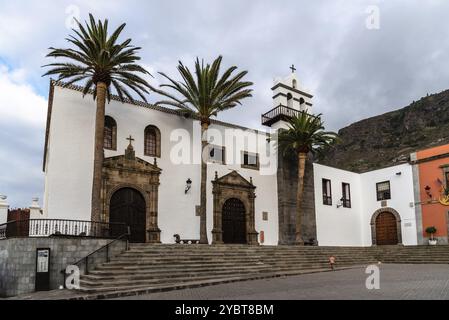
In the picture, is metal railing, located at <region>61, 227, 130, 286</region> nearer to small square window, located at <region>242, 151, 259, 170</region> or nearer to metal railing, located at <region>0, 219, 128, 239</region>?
metal railing, located at <region>0, 219, 128, 239</region>

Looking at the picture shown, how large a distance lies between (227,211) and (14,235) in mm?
11430

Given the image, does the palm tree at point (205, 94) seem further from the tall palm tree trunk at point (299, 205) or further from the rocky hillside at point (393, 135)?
the rocky hillside at point (393, 135)

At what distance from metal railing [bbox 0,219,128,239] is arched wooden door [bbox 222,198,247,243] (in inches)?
237

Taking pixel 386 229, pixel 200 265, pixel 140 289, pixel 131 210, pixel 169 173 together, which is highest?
pixel 169 173

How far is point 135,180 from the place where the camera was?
62.7 feet

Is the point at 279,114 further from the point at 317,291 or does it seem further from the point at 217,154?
the point at 317,291

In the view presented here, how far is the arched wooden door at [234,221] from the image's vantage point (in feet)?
72.8

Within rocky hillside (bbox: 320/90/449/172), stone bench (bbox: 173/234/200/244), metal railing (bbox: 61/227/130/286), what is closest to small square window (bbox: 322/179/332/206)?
stone bench (bbox: 173/234/200/244)

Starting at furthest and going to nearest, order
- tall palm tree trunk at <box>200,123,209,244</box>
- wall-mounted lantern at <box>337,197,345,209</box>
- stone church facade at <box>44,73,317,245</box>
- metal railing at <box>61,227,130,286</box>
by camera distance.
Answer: wall-mounted lantern at <box>337,197,345,209</box> → tall palm tree trunk at <box>200,123,209,244</box> → stone church facade at <box>44,73,317,245</box> → metal railing at <box>61,227,130,286</box>

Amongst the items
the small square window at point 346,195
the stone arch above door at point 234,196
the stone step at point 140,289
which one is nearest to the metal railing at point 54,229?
the stone step at point 140,289

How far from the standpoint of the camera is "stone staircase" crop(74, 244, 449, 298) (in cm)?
1195

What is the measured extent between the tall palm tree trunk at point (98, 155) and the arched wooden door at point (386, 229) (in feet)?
66.7

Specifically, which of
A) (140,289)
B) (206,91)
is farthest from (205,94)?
(140,289)

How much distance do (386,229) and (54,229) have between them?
21930 mm
